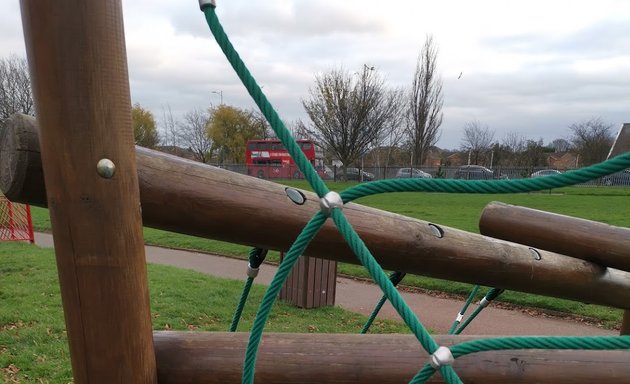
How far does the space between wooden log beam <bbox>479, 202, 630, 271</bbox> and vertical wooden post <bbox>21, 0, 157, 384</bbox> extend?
1345 mm

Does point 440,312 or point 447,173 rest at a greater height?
point 447,173

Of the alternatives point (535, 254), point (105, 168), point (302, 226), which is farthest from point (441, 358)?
point (535, 254)

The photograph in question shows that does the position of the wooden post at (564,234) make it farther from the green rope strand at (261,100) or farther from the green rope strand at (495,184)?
the green rope strand at (261,100)

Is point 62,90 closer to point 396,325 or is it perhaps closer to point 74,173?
point 74,173

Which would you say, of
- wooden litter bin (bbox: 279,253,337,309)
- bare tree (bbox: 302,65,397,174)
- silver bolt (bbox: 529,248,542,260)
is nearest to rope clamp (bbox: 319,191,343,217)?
silver bolt (bbox: 529,248,542,260)

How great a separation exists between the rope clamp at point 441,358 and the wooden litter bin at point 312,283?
14.9ft

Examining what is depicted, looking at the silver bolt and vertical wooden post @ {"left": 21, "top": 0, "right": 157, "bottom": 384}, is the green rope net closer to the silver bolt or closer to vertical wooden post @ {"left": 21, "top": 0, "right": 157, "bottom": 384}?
vertical wooden post @ {"left": 21, "top": 0, "right": 157, "bottom": 384}

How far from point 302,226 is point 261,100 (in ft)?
1.24

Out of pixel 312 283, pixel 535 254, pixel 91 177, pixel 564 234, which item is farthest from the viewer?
pixel 312 283

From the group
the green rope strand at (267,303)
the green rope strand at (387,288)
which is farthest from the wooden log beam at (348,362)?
the green rope strand at (387,288)

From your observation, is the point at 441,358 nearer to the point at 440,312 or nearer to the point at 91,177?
the point at 91,177

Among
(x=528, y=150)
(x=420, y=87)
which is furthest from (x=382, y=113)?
(x=528, y=150)

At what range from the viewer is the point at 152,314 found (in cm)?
505

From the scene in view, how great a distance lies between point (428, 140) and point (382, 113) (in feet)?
27.1
